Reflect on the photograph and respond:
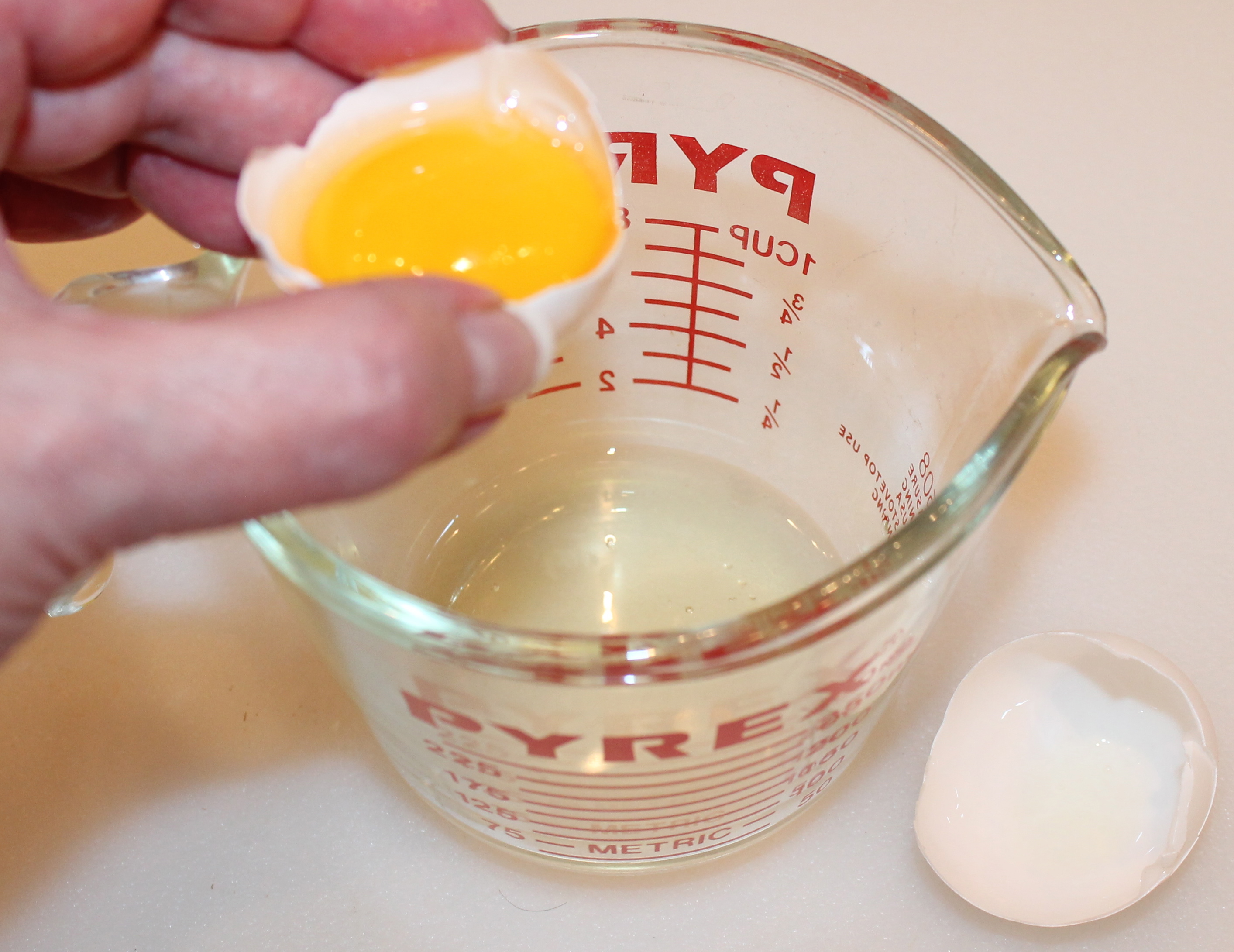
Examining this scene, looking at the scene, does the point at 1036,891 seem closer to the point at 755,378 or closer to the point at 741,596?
the point at 741,596

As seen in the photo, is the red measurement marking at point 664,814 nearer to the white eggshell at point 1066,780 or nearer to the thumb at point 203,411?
the white eggshell at point 1066,780

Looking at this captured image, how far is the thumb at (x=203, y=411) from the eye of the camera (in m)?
0.45

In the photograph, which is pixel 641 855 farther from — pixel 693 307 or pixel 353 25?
pixel 353 25

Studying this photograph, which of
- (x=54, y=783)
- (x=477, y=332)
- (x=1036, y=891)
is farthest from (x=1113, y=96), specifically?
(x=54, y=783)

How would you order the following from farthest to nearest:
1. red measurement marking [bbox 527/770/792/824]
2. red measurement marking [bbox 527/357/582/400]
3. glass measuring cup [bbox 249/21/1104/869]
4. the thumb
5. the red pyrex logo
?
red measurement marking [bbox 527/357/582/400] → the red pyrex logo → red measurement marking [bbox 527/770/792/824] → glass measuring cup [bbox 249/21/1104/869] → the thumb

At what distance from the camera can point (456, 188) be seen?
0.68 meters

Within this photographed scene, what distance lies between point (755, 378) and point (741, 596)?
7.6 inches

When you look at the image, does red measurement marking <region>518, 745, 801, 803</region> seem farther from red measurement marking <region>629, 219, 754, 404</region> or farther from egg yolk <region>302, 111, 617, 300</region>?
red measurement marking <region>629, 219, 754, 404</region>

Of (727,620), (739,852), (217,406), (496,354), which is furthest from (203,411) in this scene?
(739,852)

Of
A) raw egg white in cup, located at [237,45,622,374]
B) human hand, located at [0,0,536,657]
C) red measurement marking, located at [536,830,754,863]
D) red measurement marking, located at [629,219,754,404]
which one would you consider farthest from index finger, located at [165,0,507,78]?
red measurement marking, located at [536,830,754,863]

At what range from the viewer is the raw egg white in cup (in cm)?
65

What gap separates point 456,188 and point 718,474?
417 mm

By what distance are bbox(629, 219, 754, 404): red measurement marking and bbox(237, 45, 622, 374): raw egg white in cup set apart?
0.23m

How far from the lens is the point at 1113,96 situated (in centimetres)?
117
